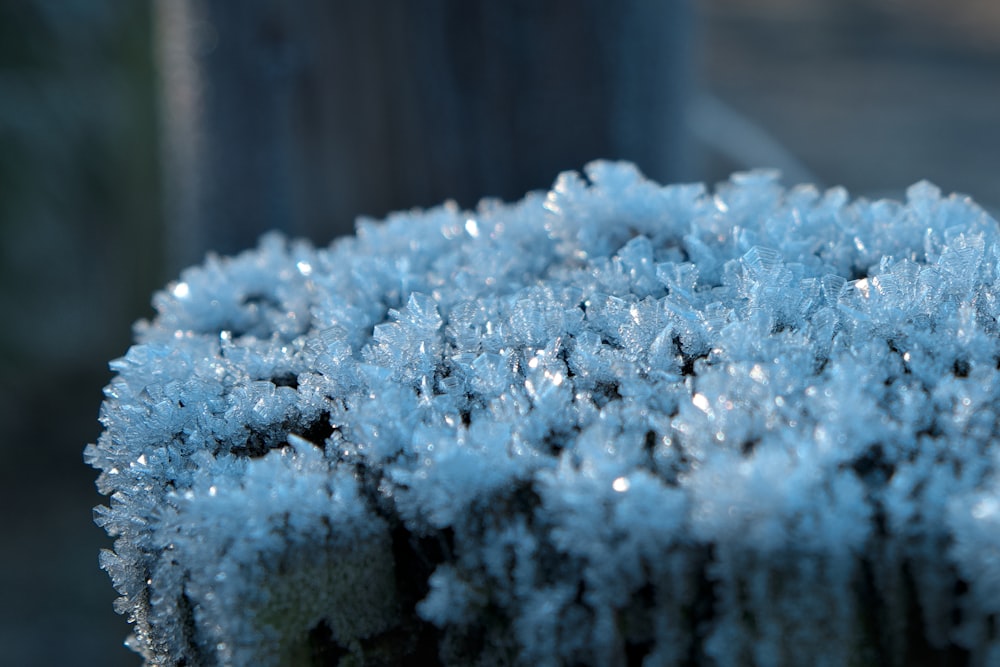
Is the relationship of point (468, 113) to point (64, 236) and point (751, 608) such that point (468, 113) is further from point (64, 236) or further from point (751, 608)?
point (64, 236)

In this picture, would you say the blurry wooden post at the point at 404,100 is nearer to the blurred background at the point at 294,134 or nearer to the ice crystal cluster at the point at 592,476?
the blurred background at the point at 294,134

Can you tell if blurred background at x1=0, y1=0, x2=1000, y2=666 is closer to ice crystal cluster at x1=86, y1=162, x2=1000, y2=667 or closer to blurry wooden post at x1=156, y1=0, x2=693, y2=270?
blurry wooden post at x1=156, y1=0, x2=693, y2=270

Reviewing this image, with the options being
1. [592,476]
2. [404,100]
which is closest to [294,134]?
[404,100]

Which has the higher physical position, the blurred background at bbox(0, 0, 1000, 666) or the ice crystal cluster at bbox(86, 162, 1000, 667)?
the blurred background at bbox(0, 0, 1000, 666)

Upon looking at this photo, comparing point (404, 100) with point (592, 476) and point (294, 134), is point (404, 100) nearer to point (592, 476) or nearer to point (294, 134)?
point (294, 134)

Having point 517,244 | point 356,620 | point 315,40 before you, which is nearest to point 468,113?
point 315,40

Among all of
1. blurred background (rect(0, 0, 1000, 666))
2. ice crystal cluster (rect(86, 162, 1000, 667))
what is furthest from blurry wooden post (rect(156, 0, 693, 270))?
ice crystal cluster (rect(86, 162, 1000, 667))

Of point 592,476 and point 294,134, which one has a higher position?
point 294,134
